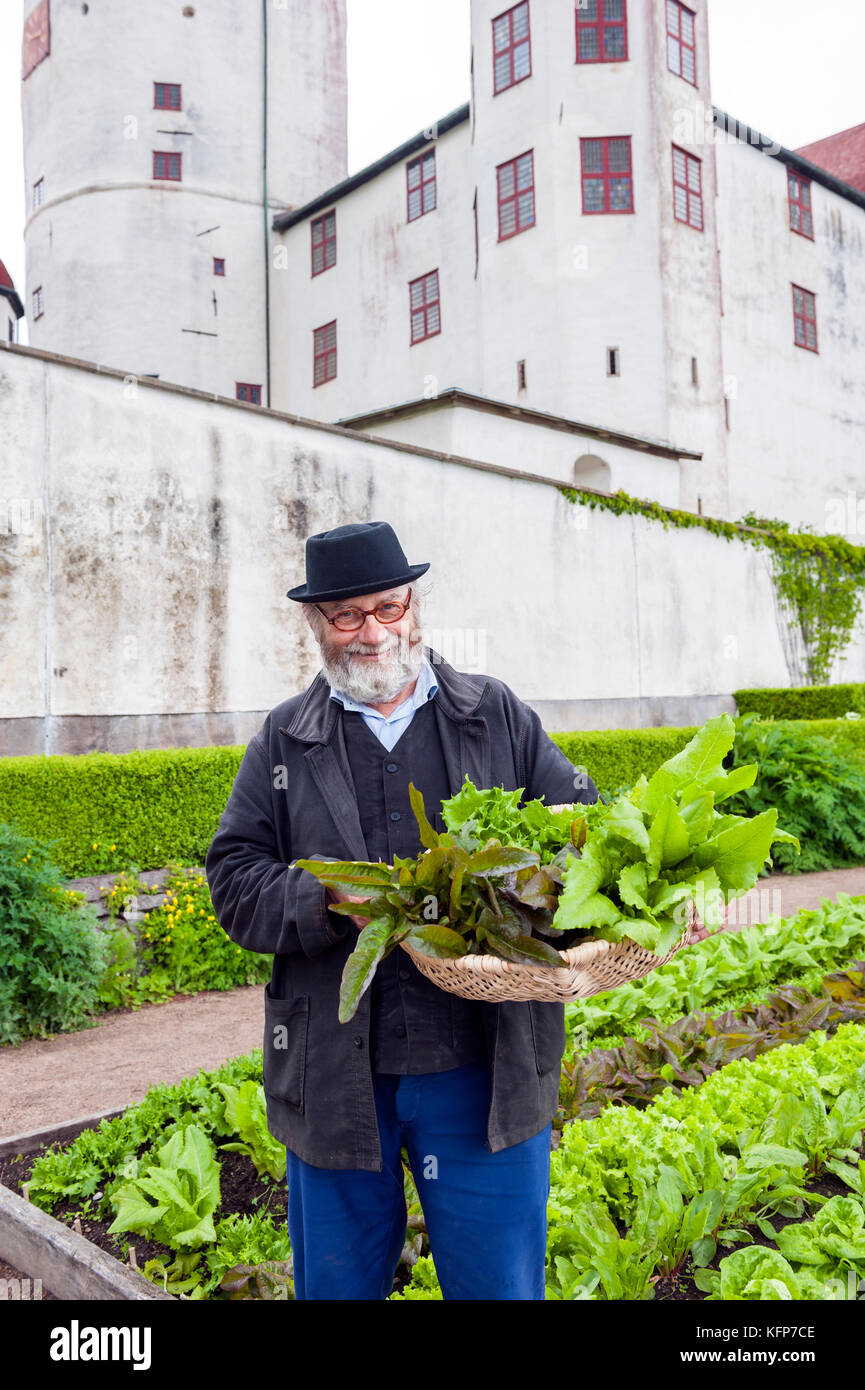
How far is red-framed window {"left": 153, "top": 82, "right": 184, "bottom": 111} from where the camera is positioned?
94.4 ft

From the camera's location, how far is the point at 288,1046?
2545 mm

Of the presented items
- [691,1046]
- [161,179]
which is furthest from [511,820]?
[161,179]

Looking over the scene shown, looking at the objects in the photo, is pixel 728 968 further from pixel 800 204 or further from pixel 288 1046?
pixel 800 204

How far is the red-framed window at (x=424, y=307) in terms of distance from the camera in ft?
84.4

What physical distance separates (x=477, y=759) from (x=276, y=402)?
29207mm

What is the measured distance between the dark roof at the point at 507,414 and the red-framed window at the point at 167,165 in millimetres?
14827

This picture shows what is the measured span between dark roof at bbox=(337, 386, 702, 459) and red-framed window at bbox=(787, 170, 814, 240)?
1088cm

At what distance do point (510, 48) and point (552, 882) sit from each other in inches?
971

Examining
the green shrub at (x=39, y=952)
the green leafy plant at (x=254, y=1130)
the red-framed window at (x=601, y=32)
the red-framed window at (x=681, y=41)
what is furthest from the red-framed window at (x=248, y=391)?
the green leafy plant at (x=254, y=1130)

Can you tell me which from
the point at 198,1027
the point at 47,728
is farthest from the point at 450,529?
the point at 198,1027

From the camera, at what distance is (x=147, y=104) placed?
2862cm

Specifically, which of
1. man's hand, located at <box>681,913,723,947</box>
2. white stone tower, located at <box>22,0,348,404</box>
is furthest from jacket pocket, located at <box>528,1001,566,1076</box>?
white stone tower, located at <box>22,0,348,404</box>

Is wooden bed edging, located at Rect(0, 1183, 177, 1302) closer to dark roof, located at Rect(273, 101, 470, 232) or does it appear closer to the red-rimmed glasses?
the red-rimmed glasses
